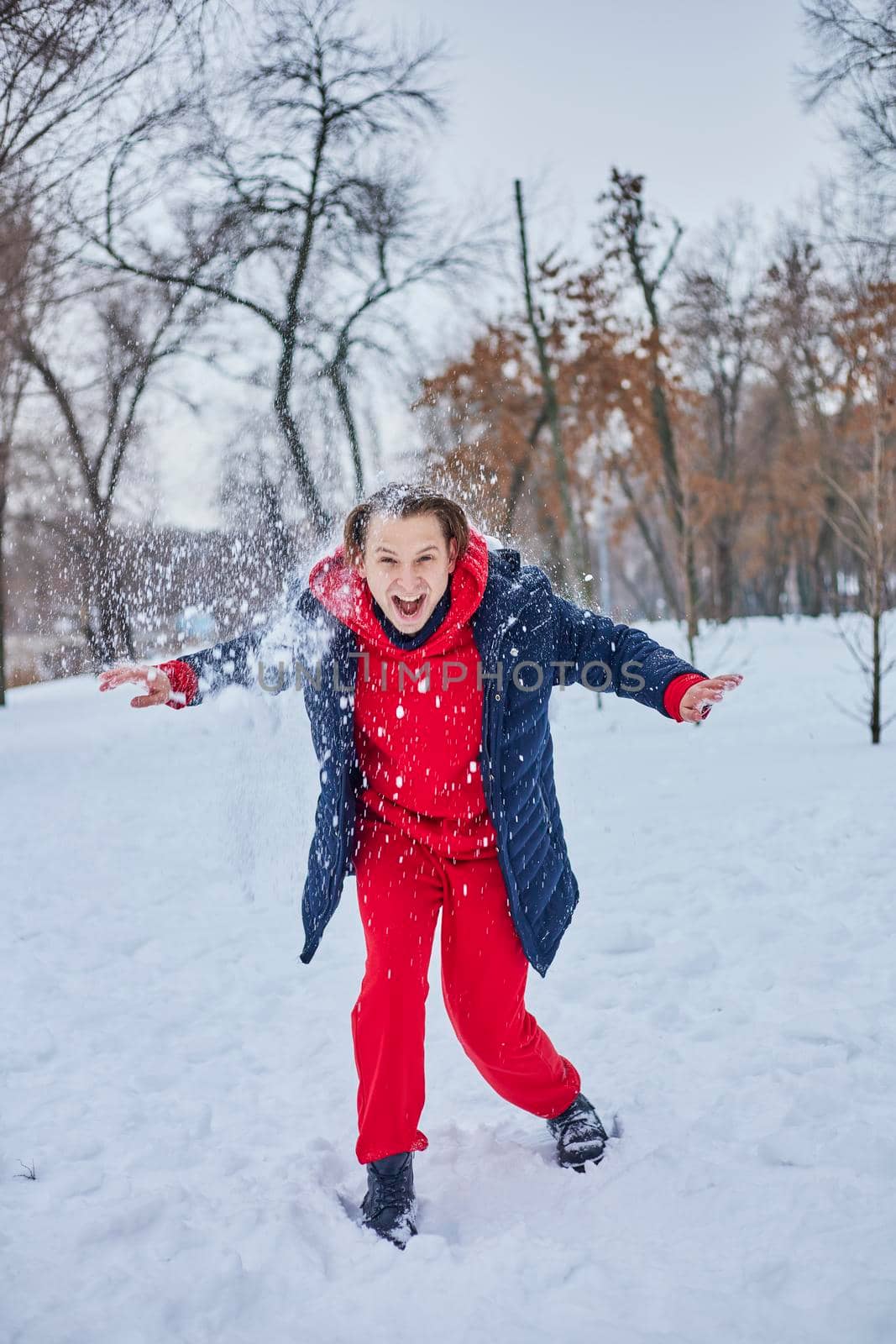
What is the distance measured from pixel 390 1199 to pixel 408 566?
144 centimetres

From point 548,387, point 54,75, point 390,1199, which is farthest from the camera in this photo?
point 548,387

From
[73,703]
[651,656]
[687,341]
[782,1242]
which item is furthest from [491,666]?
[687,341]

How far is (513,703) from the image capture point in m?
2.22

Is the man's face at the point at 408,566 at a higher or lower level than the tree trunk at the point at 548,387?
lower

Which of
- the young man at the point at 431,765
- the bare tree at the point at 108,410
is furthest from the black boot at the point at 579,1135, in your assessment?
the bare tree at the point at 108,410

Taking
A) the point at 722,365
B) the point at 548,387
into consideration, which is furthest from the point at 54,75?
the point at 722,365

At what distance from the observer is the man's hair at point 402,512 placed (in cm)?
221

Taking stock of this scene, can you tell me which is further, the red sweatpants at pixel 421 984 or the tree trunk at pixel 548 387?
the tree trunk at pixel 548 387

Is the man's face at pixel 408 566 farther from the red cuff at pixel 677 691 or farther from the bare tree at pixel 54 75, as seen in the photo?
the bare tree at pixel 54 75

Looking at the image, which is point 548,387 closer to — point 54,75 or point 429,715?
point 54,75

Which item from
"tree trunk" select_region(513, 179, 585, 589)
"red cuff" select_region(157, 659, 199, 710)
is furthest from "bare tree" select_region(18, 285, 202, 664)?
"red cuff" select_region(157, 659, 199, 710)

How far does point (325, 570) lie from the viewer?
236 centimetres

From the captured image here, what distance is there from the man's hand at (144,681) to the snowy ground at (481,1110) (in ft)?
1.18

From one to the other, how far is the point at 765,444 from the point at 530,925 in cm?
2895
